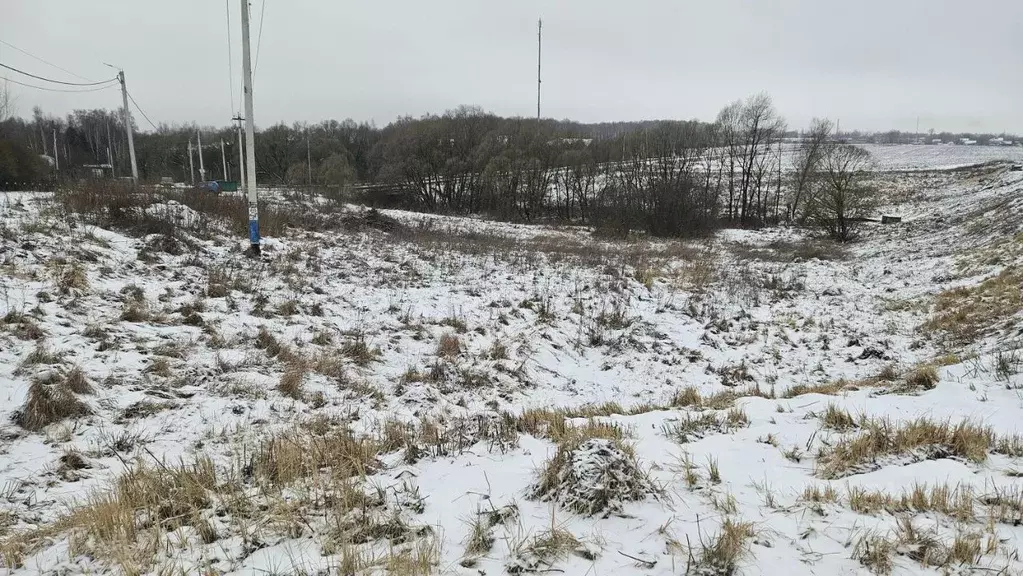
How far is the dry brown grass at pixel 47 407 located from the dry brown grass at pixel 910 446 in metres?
6.19

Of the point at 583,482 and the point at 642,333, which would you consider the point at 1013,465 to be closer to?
the point at 583,482

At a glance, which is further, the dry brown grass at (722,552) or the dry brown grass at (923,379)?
the dry brown grass at (923,379)

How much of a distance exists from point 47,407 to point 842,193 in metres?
34.6

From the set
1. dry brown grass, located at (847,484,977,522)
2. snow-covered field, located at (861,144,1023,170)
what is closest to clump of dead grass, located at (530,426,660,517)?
dry brown grass, located at (847,484,977,522)

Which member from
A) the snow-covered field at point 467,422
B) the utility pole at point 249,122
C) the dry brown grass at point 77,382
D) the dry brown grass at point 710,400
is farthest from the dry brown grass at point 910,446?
the utility pole at point 249,122

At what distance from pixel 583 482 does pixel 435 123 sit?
5687cm

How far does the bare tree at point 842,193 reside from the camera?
28688mm

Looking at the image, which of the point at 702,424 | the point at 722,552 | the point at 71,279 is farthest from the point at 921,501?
the point at 71,279

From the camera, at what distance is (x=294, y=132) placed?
8019cm

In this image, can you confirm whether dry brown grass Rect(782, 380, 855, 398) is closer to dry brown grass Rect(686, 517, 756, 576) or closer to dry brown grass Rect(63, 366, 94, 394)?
dry brown grass Rect(686, 517, 756, 576)

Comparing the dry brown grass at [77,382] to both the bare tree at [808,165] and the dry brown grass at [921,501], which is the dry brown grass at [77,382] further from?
the bare tree at [808,165]

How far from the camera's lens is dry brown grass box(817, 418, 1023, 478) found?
132 inches

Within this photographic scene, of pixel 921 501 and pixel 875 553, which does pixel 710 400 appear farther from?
pixel 875 553

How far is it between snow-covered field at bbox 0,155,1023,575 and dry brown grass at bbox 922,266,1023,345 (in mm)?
74
